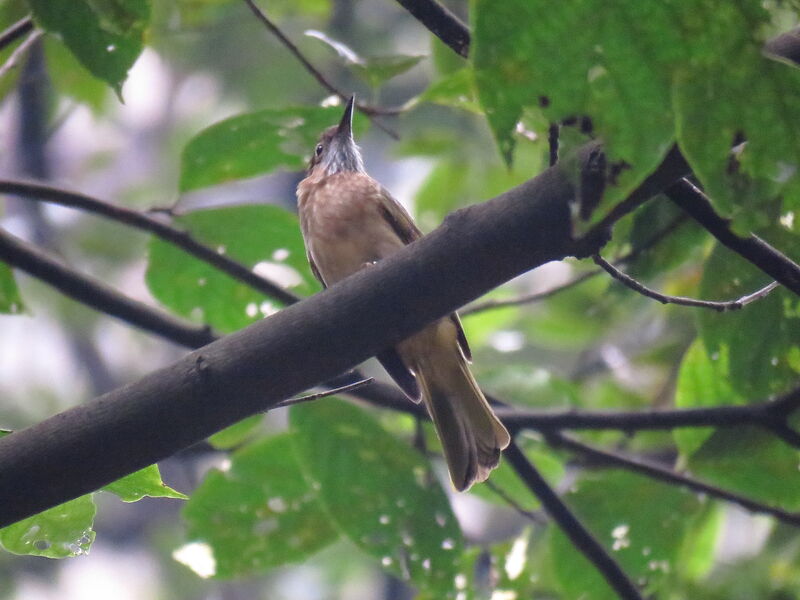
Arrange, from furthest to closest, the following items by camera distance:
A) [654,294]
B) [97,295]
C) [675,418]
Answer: [97,295] → [675,418] → [654,294]

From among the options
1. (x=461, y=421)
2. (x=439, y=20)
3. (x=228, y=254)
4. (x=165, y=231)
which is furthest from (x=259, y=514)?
(x=439, y=20)

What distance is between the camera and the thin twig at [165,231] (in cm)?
291

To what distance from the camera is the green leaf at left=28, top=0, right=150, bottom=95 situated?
6.03 feet

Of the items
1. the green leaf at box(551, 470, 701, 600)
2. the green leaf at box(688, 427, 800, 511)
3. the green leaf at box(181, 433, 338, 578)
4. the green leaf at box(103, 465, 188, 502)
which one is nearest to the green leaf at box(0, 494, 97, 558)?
the green leaf at box(103, 465, 188, 502)

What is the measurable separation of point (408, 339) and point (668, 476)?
0.98 m

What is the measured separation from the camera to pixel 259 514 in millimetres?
3189

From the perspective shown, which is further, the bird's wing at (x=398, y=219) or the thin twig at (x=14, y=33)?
the bird's wing at (x=398, y=219)

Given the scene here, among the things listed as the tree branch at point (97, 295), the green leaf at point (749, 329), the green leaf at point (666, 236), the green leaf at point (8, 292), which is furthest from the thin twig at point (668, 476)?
the green leaf at point (8, 292)

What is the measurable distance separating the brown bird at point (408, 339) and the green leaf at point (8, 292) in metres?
1.02

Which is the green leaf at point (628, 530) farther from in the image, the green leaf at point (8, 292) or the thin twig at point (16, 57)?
Answer: the thin twig at point (16, 57)

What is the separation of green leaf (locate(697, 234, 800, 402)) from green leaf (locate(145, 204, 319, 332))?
1.43 metres

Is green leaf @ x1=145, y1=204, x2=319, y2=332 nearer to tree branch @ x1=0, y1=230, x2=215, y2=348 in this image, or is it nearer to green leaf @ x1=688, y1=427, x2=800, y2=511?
tree branch @ x1=0, y1=230, x2=215, y2=348

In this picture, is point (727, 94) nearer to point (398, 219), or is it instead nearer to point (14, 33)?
point (14, 33)

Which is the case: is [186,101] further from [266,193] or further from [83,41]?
[83,41]
